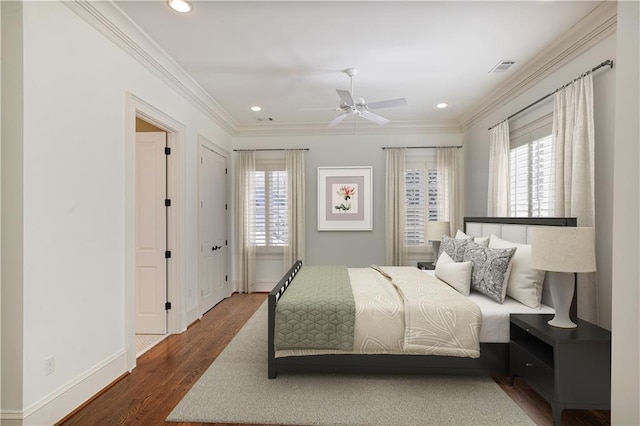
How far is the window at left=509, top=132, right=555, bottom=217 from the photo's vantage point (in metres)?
3.08

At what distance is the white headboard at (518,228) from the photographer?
8.06 ft

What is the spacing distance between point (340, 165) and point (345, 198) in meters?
0.58

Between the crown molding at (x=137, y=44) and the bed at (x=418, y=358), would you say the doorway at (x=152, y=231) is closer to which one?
the crown molding at (x=137, y=44)

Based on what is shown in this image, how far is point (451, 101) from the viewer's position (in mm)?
4336

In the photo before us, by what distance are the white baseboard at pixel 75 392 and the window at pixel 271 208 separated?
118 inches

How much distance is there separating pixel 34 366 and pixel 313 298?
180cm

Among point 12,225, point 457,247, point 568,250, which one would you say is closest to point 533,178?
point 457,247

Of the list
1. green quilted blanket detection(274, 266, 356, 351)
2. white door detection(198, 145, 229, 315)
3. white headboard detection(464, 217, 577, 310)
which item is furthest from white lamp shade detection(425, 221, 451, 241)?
white door detection(198, 145, 229, 315)

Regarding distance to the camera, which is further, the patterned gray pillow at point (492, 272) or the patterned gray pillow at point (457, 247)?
the patterned gray pillow at point (457, 247)

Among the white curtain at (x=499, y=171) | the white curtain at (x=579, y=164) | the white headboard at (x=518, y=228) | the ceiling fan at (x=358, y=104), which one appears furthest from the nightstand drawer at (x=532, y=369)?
the ceiling fan at (x=358, y=104)

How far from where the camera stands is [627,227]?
35.2 inches

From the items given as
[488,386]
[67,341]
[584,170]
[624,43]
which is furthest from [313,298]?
[584,170]

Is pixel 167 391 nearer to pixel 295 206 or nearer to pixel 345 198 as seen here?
pixel 295 206

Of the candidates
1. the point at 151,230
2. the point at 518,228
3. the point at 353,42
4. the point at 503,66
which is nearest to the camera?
the point at 353,42
